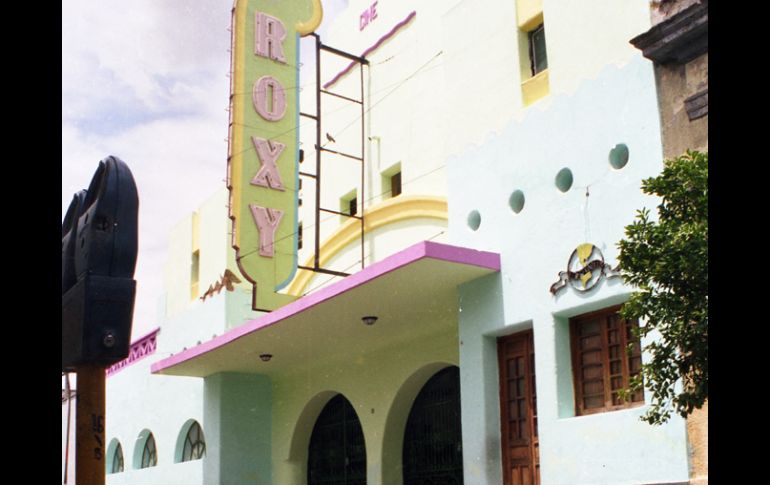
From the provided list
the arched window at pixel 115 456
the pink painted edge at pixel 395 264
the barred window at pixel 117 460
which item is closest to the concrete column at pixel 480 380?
the pink painted edge at pixel 395 264

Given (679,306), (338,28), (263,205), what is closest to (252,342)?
(263,205)

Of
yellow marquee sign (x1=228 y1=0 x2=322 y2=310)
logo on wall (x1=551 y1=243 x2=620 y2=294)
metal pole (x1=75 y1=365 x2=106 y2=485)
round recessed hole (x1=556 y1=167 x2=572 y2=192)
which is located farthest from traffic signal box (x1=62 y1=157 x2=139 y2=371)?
yellow marquee sign (x1=228 y1=0 x2=322 y2=310)

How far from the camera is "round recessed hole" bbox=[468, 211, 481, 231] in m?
11.3

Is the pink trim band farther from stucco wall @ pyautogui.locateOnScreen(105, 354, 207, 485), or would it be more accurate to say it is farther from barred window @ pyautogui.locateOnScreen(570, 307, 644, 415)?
barred window @ pyautogui.locateOnScreen(570, 307, 644, 415)

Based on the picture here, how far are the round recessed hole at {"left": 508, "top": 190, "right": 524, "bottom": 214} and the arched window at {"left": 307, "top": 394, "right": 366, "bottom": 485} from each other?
6.52m

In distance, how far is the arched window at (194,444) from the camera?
62.0ft

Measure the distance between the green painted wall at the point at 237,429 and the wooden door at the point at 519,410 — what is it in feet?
24.3

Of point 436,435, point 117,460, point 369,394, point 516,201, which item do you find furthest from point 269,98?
point 117,460

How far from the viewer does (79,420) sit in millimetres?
2645

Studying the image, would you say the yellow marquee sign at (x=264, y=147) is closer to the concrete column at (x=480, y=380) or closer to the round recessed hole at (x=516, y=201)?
the concrete column at (x=480, y=380)

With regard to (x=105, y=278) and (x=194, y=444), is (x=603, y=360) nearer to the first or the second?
(x=105, y=278)
